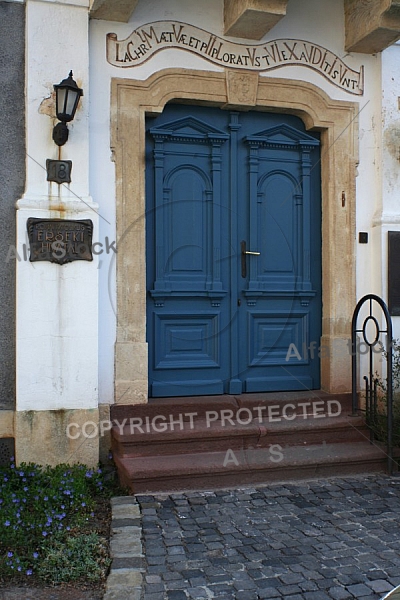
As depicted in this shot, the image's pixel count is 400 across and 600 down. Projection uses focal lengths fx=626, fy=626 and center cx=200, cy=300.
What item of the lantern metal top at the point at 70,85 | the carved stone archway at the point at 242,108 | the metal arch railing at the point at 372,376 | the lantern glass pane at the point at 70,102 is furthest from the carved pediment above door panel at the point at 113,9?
the metal arch railing at the point at 372,376

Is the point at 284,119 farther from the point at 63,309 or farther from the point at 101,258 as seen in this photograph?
the point at 63,309

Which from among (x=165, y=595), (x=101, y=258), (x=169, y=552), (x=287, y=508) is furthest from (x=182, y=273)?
(x=165, y=595)

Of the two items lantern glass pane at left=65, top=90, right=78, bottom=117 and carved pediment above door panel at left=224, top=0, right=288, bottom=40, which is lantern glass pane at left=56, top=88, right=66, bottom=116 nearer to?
lantern glass pane at left=65, top=90, right=78, bottom=117

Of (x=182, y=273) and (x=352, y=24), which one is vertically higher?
(x=352, y=24)

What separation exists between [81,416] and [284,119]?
127 inches

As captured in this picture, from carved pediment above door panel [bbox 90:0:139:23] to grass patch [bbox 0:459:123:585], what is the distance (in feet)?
11.7

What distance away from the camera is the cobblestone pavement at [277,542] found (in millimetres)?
3182

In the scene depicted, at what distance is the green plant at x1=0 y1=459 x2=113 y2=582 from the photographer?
136 inches

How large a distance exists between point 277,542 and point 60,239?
8.85 feet

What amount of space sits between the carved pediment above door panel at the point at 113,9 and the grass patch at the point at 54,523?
11.7 ft

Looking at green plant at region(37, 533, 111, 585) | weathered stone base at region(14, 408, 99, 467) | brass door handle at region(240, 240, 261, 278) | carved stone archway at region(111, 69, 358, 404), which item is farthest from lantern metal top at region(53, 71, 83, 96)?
green plant at region(37, 533, 111, 585)

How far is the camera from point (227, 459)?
4707 millimetres

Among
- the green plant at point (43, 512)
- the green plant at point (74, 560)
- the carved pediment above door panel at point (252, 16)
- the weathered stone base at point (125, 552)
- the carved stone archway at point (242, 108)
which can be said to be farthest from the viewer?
the carved stone archway at point (242, 108)

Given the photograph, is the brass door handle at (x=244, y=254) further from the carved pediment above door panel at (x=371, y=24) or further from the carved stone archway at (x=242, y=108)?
the carved pediment above door panel at (x=371, y=24)
